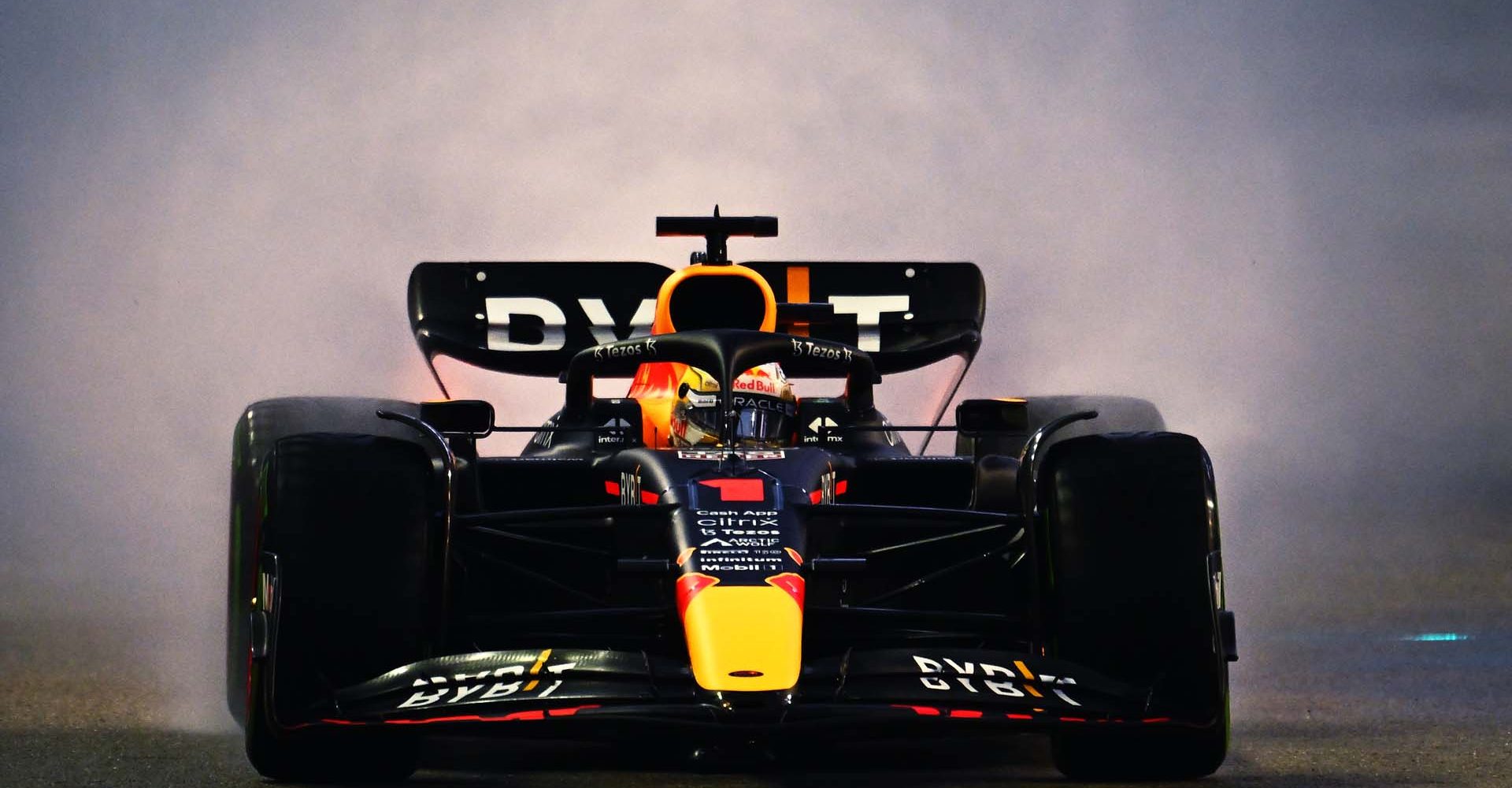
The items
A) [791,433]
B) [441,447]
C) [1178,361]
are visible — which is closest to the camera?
[441,447]

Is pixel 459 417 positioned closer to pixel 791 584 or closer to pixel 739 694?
→ pixel 791 584

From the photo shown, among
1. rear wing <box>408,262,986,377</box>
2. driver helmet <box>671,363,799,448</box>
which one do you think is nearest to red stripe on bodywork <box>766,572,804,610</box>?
driver helmet <box>671,363,799,448</box>

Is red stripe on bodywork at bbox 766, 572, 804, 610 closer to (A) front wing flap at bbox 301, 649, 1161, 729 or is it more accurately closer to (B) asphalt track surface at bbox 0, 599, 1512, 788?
(A) front wing flap at bbox 301, 649, 1161, 729

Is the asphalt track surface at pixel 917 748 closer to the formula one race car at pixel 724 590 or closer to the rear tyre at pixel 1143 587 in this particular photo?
the rear tyre at pixel 1143 587

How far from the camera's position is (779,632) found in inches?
145

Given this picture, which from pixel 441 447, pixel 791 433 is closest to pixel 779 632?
pixel 441 447

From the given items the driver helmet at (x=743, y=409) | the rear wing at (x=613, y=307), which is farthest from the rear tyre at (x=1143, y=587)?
the rear wing at (x=613, y=307)

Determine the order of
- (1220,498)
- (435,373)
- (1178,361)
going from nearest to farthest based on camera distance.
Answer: (435,373) < (1220,498) < (1178,361)

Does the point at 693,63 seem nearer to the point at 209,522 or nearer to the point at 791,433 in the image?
the point at 209,522

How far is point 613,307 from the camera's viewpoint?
725cm

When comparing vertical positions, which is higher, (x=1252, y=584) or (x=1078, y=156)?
(x=1078, y=156)

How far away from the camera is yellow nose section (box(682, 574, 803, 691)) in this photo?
3.57 m

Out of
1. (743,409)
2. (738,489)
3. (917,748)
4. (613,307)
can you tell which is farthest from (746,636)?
(613,307)

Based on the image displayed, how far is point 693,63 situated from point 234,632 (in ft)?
26.8
